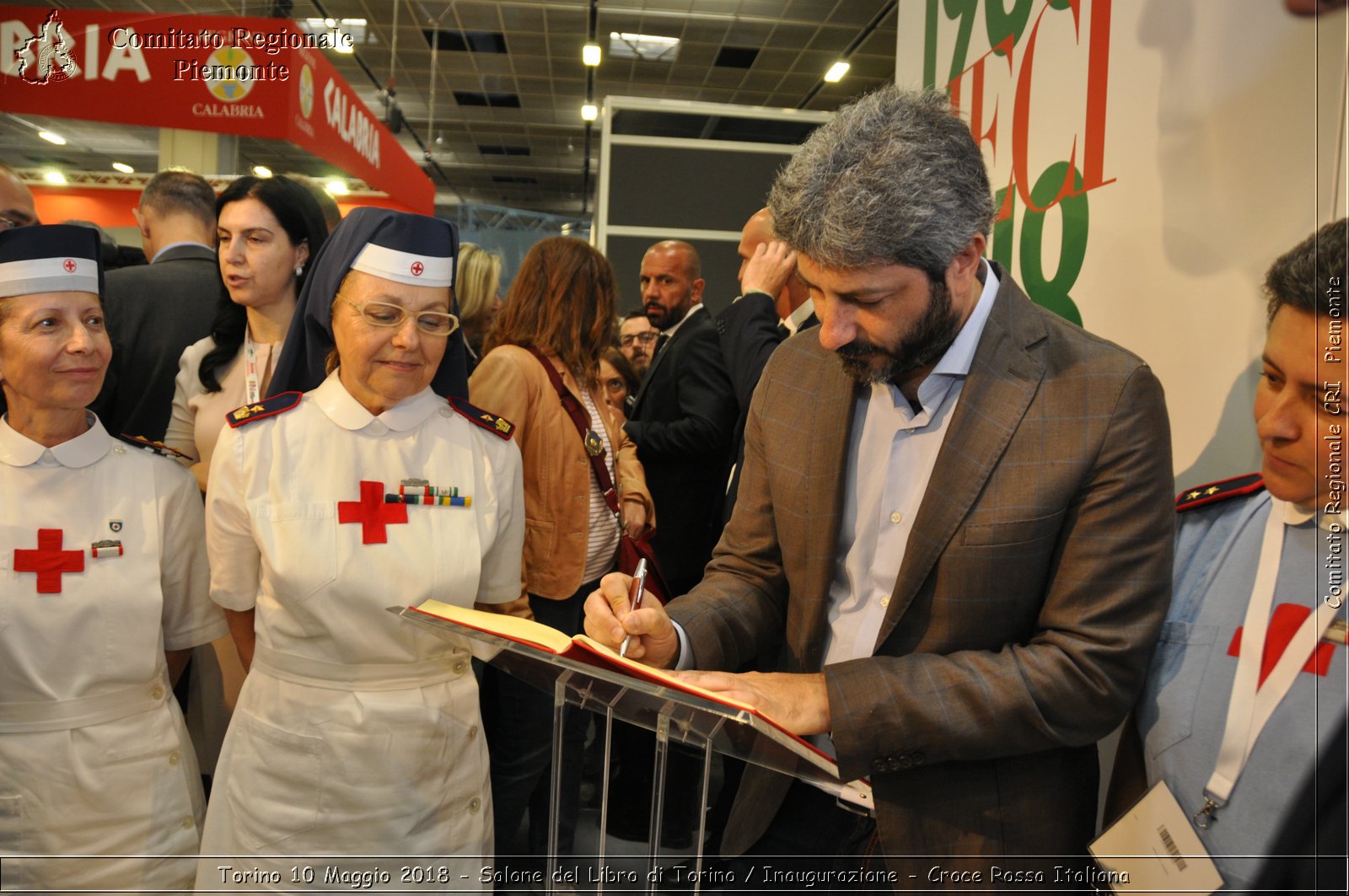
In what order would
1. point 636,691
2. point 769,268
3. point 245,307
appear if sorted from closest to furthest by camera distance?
point 636,691 < point 245,307 < point 769,268

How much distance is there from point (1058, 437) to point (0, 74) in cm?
483

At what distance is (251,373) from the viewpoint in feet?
8.66

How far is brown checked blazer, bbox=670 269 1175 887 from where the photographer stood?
140cm

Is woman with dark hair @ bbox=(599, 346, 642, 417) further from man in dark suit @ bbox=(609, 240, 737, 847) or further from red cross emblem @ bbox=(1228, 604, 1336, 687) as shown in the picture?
red cross emblem @ bbox=(1228, 604, 1336, 687)

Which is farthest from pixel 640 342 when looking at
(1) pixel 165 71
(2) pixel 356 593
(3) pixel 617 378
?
(2) pixel 356 593

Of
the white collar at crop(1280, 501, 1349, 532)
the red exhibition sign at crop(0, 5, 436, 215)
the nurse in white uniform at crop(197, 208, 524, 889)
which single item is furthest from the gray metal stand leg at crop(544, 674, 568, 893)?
the red exhibition sign at crop(0, 5, 436, 215)

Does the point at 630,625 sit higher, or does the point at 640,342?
the point at 640,342

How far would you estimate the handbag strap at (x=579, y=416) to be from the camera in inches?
115

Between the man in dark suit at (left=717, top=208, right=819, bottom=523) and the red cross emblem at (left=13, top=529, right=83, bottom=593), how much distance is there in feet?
5.59

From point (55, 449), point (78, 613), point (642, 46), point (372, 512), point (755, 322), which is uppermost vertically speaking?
point (642, 46)

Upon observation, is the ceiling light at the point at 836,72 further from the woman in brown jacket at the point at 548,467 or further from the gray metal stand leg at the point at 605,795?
the gray metal stand leg at the point at 605,795

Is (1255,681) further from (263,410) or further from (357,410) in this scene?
(263,410)

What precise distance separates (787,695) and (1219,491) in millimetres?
732

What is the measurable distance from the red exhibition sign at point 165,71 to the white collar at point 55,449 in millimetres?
2571
